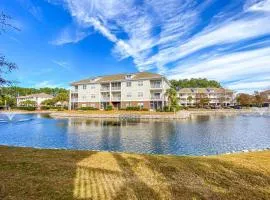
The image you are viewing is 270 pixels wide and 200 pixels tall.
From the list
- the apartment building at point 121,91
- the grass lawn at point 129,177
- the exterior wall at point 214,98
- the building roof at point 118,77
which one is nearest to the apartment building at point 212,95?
the exterior wall at point 214,98

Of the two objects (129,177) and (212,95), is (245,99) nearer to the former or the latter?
(212,95)

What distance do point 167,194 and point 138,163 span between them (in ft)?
9.88

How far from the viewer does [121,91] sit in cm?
6412

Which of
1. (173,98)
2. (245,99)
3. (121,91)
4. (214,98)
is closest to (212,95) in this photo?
(214,98)

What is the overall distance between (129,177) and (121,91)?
189 feet

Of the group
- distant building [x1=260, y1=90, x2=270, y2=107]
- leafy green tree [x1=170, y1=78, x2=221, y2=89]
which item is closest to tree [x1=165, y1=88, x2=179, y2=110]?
distant building [x1=260, y1=90, x2=270, y2=107]

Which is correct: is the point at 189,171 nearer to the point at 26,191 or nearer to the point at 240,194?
the point at 240,194

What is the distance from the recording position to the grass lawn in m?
5.69

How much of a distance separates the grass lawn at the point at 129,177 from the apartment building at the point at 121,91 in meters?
50.5

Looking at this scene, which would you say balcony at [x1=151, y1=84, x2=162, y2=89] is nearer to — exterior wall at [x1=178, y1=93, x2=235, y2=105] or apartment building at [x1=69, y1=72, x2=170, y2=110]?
apartment building at [x1=69, y1=72, x2=170, y2=110]

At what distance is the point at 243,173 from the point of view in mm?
7676

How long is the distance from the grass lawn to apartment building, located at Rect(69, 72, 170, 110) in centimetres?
5046

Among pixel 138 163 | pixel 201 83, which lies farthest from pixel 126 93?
pixel 201 83

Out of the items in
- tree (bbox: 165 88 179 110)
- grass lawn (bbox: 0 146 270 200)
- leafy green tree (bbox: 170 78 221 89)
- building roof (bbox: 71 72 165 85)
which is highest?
A: leafy green tree (bbox: 170 78 221 89)
